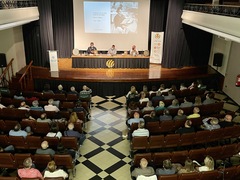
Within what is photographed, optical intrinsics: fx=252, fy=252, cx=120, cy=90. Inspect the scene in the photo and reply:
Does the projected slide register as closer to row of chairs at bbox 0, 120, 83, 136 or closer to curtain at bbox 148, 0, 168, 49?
curtain at bbox 148, 0, 168, 49

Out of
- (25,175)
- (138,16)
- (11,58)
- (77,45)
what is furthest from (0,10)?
(138,16)

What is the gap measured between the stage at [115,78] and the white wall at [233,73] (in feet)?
1.99

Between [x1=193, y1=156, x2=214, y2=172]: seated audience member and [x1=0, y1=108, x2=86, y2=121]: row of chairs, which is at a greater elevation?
[x1=193, y1=156, x2=214, y2=172]: seated audience member

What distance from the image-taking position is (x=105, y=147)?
6777 millimetres

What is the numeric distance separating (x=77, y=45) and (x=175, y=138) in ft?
29.6

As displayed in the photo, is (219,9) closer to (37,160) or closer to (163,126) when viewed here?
(163,126)

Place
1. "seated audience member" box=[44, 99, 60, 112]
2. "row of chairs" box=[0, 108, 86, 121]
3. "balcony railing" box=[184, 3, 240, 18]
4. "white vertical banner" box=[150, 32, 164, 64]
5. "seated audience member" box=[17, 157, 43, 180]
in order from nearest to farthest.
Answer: "seated audience member" box=[17, 157, 43, 180] < "balcony railing" box=[184, 3, 240, 18] < "row of chairs" box=[0, 108, 86, 121] < "seated audience member" box=[44, 99, 60, 112] < "white vertical banner" box=[150, 32, 164, 64]

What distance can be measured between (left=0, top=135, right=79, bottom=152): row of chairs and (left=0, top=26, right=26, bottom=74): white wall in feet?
20.3

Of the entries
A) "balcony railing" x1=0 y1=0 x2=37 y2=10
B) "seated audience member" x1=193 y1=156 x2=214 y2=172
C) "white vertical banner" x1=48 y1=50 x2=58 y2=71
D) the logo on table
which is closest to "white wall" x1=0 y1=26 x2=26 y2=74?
"balcony railing" x1=0 y1=0 x2=37 y2=10

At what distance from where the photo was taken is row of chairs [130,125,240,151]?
227 inches

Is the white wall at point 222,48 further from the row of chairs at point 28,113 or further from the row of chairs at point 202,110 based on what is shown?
the row of chairs at point 28,113

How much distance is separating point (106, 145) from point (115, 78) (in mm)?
4045

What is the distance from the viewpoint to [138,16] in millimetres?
12625

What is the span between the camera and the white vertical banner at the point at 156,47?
12.7 m
